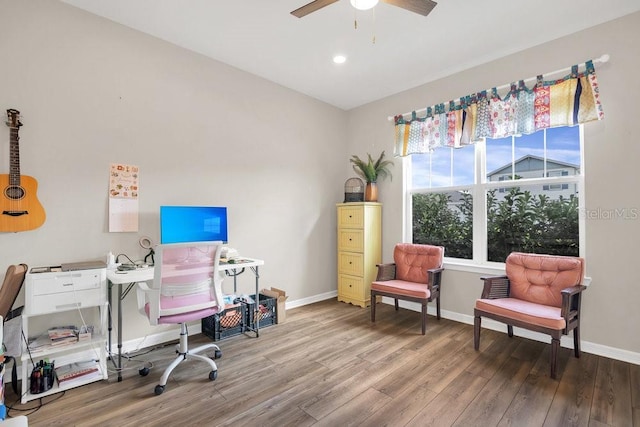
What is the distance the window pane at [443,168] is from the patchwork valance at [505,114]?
21 cm

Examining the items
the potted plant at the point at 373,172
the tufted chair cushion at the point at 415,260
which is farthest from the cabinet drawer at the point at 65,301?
the potted plant at the point at 373,172

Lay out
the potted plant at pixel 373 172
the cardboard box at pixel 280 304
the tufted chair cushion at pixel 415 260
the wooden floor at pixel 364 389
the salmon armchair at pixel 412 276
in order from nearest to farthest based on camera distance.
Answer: the wooden floor at pixel 364 389, the salmon armchair at pixel 412 276, the cardboard box at pixel 280 304, the tufted chair cushion at pixel 415 260, the potted plant at pixel 373 172

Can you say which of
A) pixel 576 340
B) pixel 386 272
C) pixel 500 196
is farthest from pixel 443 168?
pixel 576 340

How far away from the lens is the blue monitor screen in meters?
2.77

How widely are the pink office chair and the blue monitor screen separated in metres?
0.62

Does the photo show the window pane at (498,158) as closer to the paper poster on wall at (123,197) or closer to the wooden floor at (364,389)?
the wooden floor at (364,389)

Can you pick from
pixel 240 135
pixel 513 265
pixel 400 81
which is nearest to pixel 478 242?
pixel 513 265

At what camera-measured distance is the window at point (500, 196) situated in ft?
9.78

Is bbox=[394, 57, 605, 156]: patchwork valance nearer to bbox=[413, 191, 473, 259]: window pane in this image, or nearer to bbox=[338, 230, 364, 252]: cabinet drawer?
bbox=[413, 191, 473, 259]: window pane

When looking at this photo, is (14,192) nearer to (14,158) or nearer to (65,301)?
(14,158)

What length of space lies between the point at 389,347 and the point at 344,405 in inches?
39.3

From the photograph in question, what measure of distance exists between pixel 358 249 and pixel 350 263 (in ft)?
0.82

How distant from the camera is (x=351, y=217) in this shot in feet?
14.0

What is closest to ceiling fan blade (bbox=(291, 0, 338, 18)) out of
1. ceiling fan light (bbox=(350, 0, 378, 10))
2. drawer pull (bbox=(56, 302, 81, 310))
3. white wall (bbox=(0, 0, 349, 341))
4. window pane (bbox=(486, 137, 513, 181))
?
ceiling fan light (bbox=(350, 0, 378, 10))
